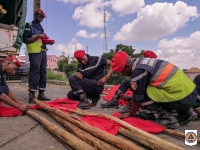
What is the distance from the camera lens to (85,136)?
6.01 ft

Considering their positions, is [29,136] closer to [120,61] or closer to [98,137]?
[98,137]

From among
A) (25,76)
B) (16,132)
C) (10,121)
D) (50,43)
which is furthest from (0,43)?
(25,76)

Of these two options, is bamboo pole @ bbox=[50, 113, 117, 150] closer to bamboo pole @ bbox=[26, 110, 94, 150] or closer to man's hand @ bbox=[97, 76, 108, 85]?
bamboo pole @ bbox=[26, 110, 94, 150]

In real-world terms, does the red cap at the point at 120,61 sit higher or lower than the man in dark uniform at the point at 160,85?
higher

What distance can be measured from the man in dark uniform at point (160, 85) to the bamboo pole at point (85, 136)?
77cm

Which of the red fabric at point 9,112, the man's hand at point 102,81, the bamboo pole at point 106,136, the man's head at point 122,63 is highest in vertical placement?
the man's head at point 122,63

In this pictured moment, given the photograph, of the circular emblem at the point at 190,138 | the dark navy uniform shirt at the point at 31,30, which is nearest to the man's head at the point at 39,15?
the dark navy uniform shirt at the point at 31,30

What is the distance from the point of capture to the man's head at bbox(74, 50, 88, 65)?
3.62m

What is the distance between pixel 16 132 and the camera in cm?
227

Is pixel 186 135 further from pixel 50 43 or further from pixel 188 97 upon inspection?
pixel 50 43

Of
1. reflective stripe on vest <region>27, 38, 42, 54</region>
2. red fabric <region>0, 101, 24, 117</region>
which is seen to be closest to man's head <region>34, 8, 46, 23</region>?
reflective stripe on vest <region>27, 38, 42, 54</region>

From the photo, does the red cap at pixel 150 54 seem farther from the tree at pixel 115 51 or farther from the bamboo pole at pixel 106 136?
the tree at pixel 115 51

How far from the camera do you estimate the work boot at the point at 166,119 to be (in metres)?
2.37

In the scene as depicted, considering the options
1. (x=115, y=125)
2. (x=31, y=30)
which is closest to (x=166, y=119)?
(x=115, y=125)
